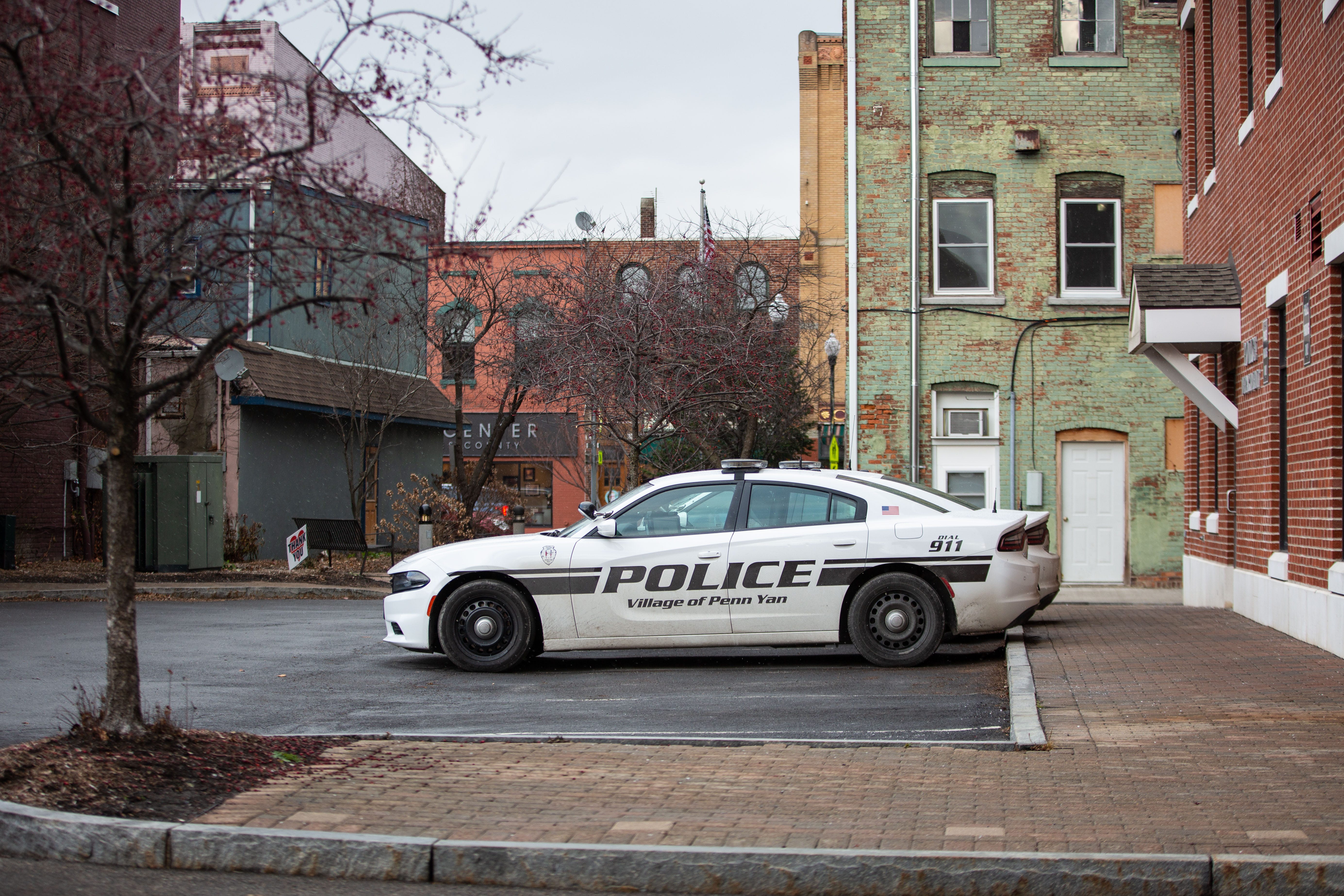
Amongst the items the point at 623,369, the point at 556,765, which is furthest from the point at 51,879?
the point at 623,369

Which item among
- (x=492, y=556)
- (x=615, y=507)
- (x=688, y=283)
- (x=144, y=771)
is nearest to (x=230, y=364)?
(x=688, y=283)

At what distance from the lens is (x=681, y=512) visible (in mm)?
10672

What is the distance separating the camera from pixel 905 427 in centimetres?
2105

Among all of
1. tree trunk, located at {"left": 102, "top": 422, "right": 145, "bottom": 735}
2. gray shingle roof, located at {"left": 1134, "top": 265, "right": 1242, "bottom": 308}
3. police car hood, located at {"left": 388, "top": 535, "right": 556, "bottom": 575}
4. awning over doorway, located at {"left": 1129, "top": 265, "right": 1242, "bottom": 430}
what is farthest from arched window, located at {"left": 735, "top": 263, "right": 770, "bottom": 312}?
tree trunk, located at {"left": 102, "top": 422, "right": 145, "bottom": 735}

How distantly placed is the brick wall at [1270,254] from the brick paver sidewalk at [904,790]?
375cm

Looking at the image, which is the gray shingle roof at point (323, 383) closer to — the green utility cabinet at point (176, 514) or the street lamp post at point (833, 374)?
the green utility cabinet at point (176, 514)

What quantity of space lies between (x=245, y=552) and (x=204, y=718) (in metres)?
15.3

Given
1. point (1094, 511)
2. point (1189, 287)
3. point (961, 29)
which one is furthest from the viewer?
point (1094, 511)

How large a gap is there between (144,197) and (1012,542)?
6.94 metres

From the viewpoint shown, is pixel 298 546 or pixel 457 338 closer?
pixel 298 546

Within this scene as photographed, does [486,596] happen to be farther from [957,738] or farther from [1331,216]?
[1331,216]

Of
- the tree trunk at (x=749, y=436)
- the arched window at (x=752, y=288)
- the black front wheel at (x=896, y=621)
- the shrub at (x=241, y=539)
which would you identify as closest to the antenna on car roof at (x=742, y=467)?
the black front wheel at (x=896, y=621)

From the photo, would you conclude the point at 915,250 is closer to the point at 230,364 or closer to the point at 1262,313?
the point at 1262,313

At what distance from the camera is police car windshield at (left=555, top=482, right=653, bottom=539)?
420 inches
